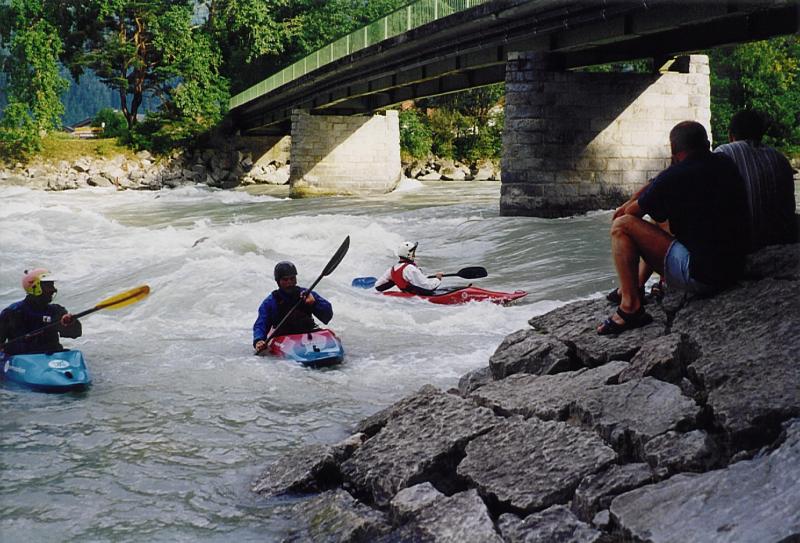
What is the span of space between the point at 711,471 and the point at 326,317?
5.20 m

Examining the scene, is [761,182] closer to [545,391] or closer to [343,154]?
[545,391]

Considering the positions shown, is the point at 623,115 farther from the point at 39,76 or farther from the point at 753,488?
the point at 39,76

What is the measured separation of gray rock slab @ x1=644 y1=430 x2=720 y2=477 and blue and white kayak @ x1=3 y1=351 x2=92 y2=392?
501 cm

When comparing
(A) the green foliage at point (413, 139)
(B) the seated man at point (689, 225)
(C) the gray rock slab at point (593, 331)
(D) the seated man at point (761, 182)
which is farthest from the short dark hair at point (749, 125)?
(A) the green foliage at point (413, 139)

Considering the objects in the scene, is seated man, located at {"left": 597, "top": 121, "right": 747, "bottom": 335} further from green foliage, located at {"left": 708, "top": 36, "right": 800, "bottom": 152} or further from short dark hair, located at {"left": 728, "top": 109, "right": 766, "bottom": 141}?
green foliage, located at {"left": 708, "top": 36, "right": 800, "bottom": 152}

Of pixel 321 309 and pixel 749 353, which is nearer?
pixel 749 353

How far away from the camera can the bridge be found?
15.9 meters

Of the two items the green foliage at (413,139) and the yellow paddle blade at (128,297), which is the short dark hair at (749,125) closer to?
the yellow paddle blade at (128,297)

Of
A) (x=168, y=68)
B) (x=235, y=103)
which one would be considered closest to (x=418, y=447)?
(x=235, y=103)

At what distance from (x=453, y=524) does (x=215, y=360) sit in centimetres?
506

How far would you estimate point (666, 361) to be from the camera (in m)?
4.68

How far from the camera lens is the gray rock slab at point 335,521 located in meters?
4.18

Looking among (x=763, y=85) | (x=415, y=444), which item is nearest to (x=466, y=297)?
(x=415, y=444)

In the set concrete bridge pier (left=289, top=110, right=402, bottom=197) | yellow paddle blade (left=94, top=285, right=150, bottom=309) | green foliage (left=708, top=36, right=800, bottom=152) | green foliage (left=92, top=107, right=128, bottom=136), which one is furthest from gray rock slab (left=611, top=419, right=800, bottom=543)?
green foliage (left=92, top=107, right=128, bottom=136)
